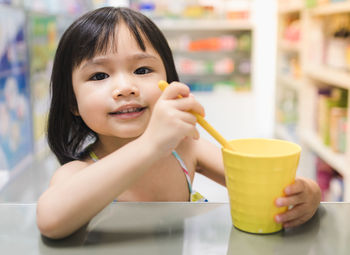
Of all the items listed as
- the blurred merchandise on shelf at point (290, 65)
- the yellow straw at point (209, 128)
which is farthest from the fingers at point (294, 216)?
the blurred merchandise on shelf at point (290, 65)

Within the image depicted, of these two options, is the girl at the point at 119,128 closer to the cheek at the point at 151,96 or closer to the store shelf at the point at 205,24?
the cheek at the point at 151,96

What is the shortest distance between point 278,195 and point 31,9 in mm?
2710

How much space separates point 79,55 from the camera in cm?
86

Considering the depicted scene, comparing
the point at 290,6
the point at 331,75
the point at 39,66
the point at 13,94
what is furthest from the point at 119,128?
the point at 290,6

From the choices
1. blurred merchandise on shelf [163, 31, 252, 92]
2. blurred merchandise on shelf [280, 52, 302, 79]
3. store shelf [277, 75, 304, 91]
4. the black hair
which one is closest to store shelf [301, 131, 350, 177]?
store shelf [277, 75, 304, 91]

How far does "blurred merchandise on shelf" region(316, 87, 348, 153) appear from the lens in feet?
7.59

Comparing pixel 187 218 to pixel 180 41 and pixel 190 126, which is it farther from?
pixel 180 41

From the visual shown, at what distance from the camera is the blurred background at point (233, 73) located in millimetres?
2441

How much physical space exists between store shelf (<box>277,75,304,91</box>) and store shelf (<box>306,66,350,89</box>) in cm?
64

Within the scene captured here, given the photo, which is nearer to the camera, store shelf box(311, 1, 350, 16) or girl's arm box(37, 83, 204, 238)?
girl's arm box(37, 83, 204, 238)

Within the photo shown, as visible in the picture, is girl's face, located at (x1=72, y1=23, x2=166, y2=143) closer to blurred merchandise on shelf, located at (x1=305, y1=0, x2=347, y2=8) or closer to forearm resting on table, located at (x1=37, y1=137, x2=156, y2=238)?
forearm resting on table, located at (x1=37, y1=137, x2=156, y2=238)

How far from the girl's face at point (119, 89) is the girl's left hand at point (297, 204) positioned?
31cm

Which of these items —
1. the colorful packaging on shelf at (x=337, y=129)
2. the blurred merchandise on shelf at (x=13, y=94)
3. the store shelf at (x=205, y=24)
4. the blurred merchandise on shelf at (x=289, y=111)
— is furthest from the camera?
the store shelf at (x=205, y=24)

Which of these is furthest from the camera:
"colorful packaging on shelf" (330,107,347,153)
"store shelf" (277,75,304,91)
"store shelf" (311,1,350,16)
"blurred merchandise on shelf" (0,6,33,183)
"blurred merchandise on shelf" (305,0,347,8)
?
"store shelf" (277,75,304,91)
